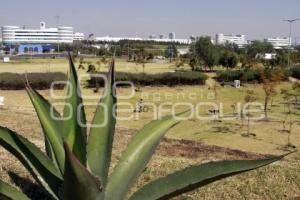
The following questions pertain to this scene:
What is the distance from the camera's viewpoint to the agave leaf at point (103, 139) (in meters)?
2.39

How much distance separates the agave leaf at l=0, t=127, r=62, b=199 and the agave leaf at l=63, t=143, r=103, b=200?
34 centimetres

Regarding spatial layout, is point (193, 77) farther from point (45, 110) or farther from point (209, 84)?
point (45, 110)

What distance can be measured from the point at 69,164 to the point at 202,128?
1535 cm

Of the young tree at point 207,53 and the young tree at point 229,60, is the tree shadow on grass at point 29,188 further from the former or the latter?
the young tree at point 229,60

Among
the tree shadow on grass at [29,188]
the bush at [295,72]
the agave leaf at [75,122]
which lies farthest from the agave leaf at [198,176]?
the bush at [295,72]

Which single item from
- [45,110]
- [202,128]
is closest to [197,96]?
[202,128]

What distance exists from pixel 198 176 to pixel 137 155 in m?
0.41

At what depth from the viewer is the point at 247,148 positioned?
1375cm

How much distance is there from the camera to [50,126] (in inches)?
94.9

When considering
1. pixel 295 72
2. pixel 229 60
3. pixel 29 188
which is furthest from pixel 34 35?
pixel 29 188

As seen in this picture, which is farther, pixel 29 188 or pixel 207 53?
pixel 207 53

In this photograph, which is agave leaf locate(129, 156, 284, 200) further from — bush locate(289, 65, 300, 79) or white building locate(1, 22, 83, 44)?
white building locate(1, 22, 83, 44)

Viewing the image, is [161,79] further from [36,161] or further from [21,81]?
[36,161]

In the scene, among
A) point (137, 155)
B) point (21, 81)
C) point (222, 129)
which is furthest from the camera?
point (21, 81)
